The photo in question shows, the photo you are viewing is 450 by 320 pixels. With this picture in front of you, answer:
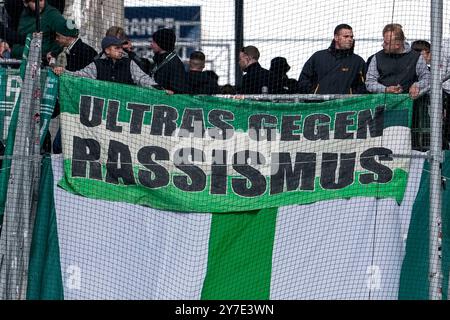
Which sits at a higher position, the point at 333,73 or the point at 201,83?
the point at 333,73

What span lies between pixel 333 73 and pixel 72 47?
262cm

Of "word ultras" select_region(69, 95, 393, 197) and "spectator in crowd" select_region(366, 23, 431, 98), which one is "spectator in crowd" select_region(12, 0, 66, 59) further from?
"spectator in crowd" select_region(366, 23, 431, 98)

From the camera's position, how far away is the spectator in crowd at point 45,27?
546 inches

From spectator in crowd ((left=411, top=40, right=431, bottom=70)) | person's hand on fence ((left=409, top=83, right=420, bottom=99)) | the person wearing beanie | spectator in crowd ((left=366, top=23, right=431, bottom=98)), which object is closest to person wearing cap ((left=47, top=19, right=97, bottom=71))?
the person wearing beanie

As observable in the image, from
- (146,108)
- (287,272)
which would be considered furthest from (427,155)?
(146,108)

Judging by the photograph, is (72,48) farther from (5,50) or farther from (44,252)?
(44,252)

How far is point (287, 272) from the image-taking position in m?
13.3

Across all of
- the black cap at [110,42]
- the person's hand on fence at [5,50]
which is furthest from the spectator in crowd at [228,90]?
the person's hand on fence at [5,50]

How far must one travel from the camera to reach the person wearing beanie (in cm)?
1374

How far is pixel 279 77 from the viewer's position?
552 inches

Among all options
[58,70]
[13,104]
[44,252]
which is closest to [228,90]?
[58,70]

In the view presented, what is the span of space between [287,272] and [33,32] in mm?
3439

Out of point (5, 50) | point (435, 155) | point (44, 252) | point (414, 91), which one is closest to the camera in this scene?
point (435, 155)

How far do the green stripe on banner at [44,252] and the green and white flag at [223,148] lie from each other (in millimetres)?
197
